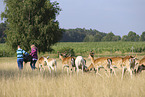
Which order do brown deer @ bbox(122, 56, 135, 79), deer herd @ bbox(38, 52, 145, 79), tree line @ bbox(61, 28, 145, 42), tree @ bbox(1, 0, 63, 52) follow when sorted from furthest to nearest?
tree line @ bbox(61, 28, 145, 42) < tree @ bbox(1, 0, 63, 52) < deer herd @ bbox(38, 52, 145, 79) < brown deer @ bbox(122, 56, 135, 79)

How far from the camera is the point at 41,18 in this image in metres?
32.9

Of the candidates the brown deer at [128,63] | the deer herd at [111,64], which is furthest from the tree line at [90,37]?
the brown deer at [128,63]

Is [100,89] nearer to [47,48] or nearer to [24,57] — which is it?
[24,57]

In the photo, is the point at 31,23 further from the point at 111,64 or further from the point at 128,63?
the point at 128,63

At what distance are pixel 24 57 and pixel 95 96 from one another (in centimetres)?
922

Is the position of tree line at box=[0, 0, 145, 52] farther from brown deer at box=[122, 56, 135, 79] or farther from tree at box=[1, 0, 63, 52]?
brown deer at box=[122, 56, 135, 79]

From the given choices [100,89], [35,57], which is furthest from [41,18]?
[100,89]

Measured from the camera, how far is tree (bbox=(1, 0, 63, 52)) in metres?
32.1

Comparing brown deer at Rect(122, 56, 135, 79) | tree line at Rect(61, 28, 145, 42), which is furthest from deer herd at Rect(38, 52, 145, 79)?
tree line at Rect(61, 28, 145, 42)

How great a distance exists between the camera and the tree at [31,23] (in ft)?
105

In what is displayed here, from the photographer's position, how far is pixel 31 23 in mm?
32938

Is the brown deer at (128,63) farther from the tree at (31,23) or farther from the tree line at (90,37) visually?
the tree line at (90,37)

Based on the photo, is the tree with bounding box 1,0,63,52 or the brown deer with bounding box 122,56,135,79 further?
the tree with bounding box 1,0,63,52

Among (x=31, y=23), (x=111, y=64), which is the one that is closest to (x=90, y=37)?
(x=31, y=23)
